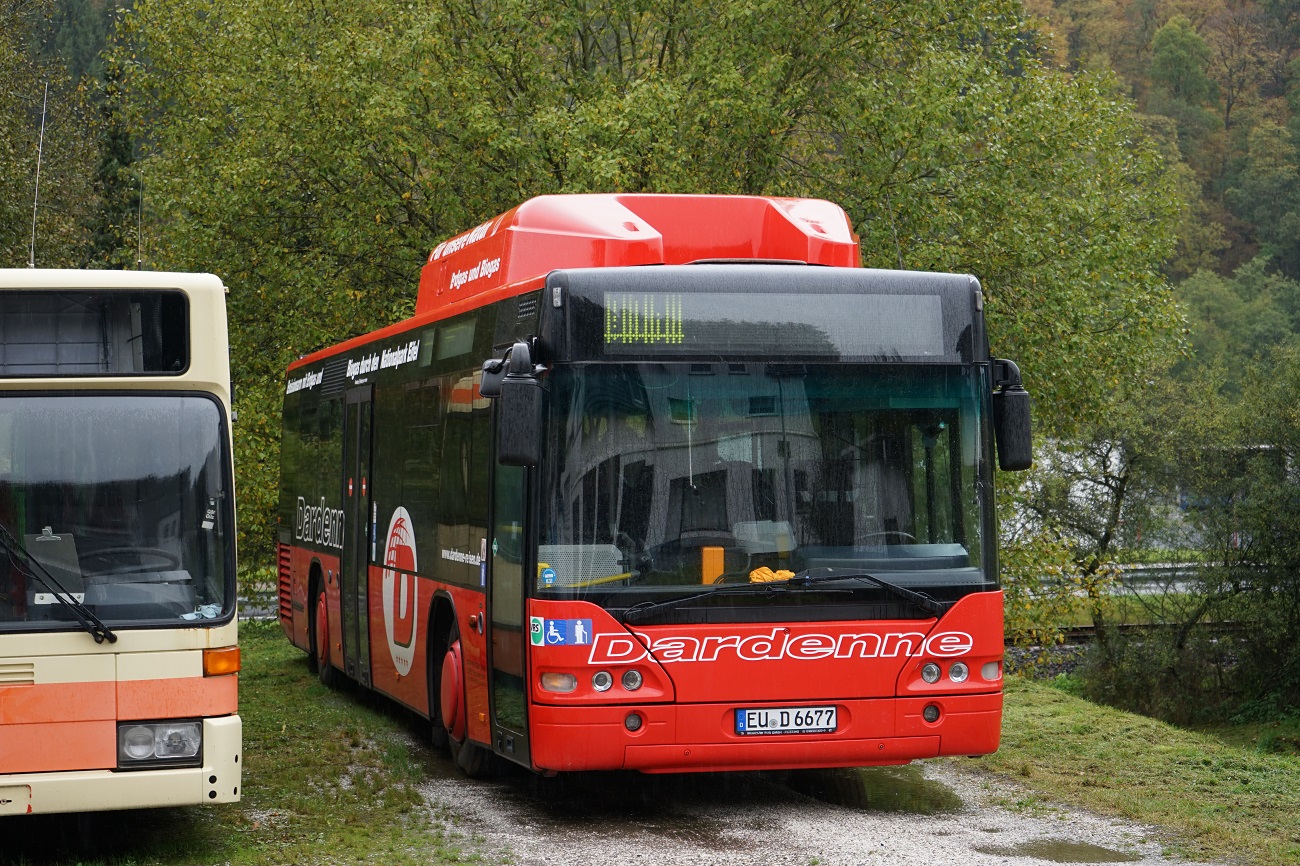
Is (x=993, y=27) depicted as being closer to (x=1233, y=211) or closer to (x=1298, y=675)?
(x=1298, y=675)

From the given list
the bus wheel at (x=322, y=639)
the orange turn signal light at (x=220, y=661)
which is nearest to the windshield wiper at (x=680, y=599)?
the orange turn signal light at (x=220, y=661)

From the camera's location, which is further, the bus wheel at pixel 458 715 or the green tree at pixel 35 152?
the green tree at pixel 35 152

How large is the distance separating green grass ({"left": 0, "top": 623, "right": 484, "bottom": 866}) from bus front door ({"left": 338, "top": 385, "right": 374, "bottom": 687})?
994 millimetres

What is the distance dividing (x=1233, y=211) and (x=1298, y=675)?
66.0 meters

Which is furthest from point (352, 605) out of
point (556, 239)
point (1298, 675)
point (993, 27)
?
point (1298, 675)

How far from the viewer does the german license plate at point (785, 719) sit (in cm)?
875

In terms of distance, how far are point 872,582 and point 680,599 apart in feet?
3.36

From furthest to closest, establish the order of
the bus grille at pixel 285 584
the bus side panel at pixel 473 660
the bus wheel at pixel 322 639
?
the bus grille at pixel 285 584, the bus wheel at pixel 322 639, the bus side panel at pixel 473 660

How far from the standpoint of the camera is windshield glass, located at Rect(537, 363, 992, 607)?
8.63 m

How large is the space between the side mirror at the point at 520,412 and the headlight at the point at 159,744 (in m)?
1.92

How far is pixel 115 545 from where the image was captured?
7.56m

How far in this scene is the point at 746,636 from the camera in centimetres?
869

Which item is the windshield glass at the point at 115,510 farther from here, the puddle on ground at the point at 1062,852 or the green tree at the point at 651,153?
the green tree at the point at 651,153

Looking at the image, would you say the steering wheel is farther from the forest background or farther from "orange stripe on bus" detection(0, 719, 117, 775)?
the forest background
